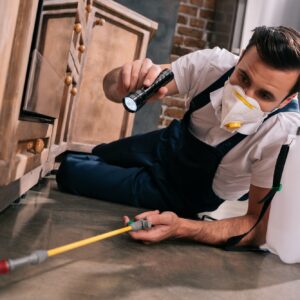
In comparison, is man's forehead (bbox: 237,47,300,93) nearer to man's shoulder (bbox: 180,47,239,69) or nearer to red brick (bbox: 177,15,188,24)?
man's shoulder (bbox: 180,47,239,69)

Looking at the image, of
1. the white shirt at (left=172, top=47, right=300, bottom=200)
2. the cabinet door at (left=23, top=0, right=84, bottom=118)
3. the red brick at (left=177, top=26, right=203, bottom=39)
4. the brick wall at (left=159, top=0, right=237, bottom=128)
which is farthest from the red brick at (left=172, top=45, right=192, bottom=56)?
the cabinet door at (left=23, top=0, right=84, bottom=118)

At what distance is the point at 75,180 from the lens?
1469mm

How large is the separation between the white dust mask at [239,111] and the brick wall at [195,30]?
1.79 metres

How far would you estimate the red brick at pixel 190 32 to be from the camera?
9.64 ft

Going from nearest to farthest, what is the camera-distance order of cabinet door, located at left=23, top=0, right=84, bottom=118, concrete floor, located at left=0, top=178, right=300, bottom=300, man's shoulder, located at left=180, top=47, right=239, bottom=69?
concrete floor, located at left=0, top=178, right=300, bottom=300 → cabinet door, located at left=23, top=0, right=84, bottom=118 → man's shoulder, located at left=180, top=47, right=239, bottom=69

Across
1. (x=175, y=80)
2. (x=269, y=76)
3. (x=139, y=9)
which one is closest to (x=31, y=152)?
(x=175, y=80)

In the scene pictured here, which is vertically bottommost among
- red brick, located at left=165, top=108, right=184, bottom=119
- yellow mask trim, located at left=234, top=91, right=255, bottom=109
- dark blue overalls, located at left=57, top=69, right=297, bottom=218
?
dark blue overalls, located at left=57, top=69, right=297, bottom=218

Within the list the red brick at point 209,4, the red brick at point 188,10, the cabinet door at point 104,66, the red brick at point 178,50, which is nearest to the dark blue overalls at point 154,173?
the cabinet door at point 104,66

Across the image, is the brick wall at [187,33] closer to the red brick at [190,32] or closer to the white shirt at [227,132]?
the red brick at [190,32]

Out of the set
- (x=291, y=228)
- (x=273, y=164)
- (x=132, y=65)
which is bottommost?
(x=291, y=228)

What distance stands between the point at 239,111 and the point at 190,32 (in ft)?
6.52

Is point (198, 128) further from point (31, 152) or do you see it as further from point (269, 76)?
point (31, 152)

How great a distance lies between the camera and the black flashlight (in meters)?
0.91

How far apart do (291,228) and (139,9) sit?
1.99 metres
